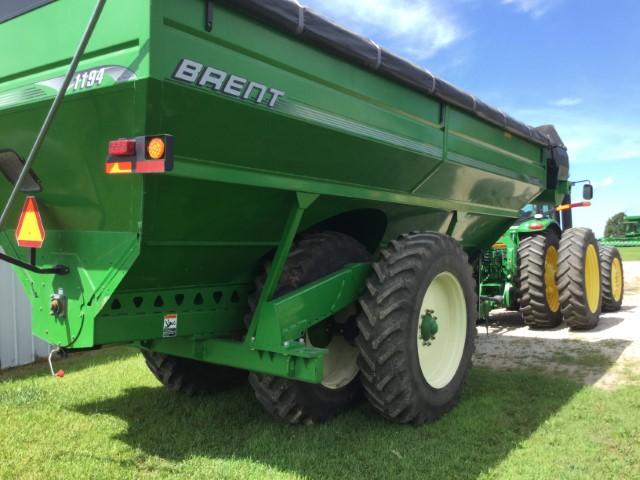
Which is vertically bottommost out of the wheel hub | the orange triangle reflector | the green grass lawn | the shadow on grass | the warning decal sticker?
the green grass lawn

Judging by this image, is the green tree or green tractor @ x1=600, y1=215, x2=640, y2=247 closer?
green tractor @ x1=600, y1=215, x2=640, y2=247

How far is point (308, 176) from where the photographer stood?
322cm

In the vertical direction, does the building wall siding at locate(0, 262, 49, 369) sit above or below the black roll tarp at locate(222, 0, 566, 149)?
below

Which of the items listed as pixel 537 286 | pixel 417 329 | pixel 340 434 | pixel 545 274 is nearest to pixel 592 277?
pixel 545 274

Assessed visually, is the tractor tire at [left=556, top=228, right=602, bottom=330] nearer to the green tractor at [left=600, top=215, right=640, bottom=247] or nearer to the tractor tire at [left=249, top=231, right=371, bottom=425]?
the tractor tire at [left=249, top=231, right=371, bottom=425]

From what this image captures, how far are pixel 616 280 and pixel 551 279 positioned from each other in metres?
→ 2.17

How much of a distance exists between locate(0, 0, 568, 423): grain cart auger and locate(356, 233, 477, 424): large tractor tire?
0.01m

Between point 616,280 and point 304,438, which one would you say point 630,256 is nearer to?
point 616,280

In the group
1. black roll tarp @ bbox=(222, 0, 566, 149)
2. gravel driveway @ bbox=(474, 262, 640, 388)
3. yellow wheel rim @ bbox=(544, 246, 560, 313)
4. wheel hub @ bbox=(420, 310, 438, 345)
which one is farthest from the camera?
yellow wheel rim @ bbox=(544, 246, 560, 313)

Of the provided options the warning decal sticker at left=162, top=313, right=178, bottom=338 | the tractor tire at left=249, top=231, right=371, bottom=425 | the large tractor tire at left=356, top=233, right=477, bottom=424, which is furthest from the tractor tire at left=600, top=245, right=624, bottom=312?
the warning decal sticker at left=162, top=313, right=178, bottom=338

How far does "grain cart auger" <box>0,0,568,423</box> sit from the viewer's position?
8.24 ft

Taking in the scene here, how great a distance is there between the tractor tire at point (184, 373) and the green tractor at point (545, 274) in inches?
150

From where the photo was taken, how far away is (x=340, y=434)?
3.45 meters

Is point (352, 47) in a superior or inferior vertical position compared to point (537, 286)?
superior
